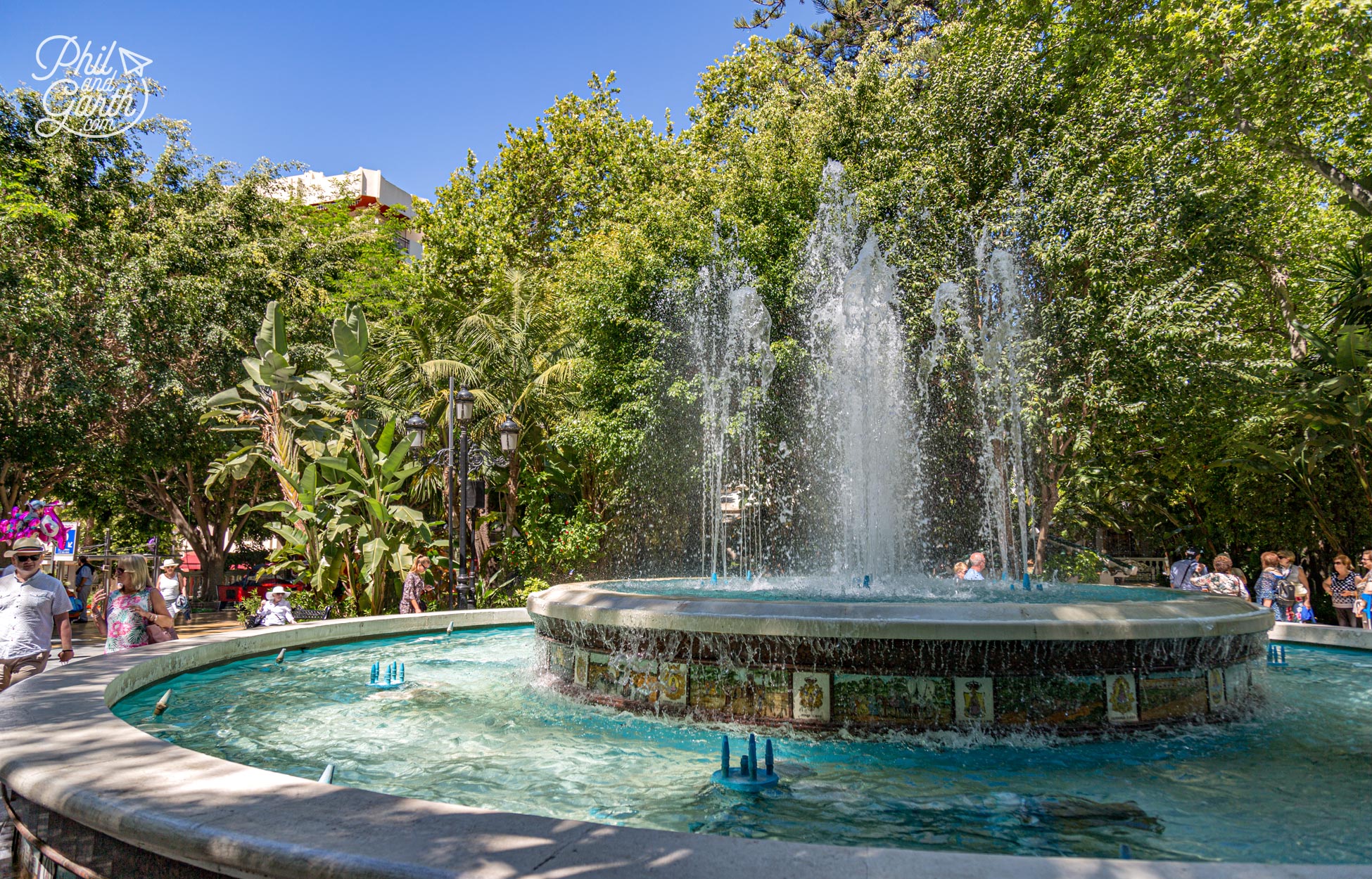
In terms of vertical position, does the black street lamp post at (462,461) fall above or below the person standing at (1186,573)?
above

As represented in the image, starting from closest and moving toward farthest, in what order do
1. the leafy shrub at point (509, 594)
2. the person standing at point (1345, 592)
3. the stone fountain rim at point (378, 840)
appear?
the stone fountain rim at point (378, 840)
the person standing at point (1345, 592)
the leafy shrub at point (509, 594)

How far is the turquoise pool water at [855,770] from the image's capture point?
3.83m

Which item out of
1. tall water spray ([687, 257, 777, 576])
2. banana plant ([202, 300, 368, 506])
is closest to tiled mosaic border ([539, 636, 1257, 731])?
banana plant ([202, 300, 368, 506])

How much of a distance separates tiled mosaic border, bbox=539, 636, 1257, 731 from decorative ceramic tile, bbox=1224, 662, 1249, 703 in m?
0.07

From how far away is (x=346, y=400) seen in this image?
15328 millimetres

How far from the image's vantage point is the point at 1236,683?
6.33 metres

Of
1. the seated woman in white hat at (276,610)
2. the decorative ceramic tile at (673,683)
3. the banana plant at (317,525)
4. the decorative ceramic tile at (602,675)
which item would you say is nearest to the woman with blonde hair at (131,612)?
the seated woman in white hat at (276,610)

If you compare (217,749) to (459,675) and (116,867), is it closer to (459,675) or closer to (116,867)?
(116,867)

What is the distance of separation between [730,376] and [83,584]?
16976mm

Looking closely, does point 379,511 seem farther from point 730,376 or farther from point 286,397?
point 730,376

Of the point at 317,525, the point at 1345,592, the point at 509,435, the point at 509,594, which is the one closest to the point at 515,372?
the point at 509,435

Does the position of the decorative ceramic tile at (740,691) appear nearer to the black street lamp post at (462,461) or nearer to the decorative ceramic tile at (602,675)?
the decorative ceramic tile at (602,675)

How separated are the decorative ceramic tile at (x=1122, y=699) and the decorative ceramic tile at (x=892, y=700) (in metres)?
1.10

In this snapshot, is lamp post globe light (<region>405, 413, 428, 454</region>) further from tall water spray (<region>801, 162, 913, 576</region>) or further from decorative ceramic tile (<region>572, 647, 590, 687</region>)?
decorative ceramic tile (<region>572, 647, 590, 687</region>)
